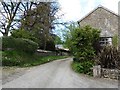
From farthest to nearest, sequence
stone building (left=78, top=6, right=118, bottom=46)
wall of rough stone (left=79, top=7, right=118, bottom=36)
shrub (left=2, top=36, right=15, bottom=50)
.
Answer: wall of rough stone (left=79, top=7, right=118, bottom=36) < stone building (left=78, top=6, right=118, bottom=46) < shrub (left=2, top=36, right=15, bottom=50)

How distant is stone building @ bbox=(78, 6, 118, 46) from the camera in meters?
30.3

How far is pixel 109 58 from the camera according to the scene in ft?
57.4

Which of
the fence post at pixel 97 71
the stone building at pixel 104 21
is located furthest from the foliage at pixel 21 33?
the fence post at pixel 97 71

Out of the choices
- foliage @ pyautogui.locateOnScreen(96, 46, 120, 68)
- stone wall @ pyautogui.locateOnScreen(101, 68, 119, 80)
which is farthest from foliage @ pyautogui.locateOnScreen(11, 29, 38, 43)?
stone wall @ pyautogui.locateOnScreen(101, 68, 119, 80)

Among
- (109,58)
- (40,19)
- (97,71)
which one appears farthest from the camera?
(40,19)

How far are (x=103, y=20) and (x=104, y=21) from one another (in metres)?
0.18

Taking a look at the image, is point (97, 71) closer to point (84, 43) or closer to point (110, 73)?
point (110, 73)

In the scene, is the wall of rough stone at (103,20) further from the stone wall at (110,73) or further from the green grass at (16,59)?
the stone wall at (110,73)

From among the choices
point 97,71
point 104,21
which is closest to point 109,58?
point 97,71

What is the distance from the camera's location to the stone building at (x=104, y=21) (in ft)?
99.4

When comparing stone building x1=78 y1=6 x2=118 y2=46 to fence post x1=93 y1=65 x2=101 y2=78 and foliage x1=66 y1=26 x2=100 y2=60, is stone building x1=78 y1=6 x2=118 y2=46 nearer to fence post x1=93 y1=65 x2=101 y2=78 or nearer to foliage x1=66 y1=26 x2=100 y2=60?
foliage x1=66 y1=26 x2=100 y2=60

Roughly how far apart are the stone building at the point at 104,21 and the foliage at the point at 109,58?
12011 mm

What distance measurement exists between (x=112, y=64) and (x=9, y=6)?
20201 millimetres

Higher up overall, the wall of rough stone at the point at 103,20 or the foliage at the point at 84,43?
the wall of rough stone at the point at 103,20
